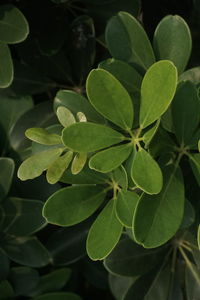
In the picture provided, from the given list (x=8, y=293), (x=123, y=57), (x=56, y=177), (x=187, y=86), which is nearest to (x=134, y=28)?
(x=123, y=57)

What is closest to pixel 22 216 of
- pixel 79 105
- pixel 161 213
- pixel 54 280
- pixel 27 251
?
pixel 27 251

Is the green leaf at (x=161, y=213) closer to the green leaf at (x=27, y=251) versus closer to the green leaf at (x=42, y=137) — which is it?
the green leaf at (x=42, y=137)

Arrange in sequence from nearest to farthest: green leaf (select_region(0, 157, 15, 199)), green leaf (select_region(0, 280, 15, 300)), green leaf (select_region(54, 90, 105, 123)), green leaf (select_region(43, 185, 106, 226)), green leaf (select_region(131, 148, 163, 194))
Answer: green leaf (select_region(131, 148, 163, 194)) → green leaf (select_region(43, 185, 106, 226)) → green leaf (select_region(54, 90, 105, 123)) → green leaf (select_region(0, 157, 15, 199)) → green leaf (select_region(0, 280, 15, 300))

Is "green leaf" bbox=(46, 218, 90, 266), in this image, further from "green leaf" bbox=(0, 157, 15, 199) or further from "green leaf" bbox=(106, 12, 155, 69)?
"green leaf" bbox=(106, 12, 155, 69)

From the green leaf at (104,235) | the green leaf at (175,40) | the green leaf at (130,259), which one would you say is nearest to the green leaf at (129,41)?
the green leaf at (175,40)

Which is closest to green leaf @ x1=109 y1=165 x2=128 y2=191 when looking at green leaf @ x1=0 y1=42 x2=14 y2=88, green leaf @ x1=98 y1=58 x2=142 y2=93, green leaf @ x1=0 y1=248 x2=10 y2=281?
green leaf @ x1=98 y1=58 x2=142 y2=93

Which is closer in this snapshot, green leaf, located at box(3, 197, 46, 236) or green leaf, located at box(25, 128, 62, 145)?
green leaf, located at box(25, 128, 62, 145)
